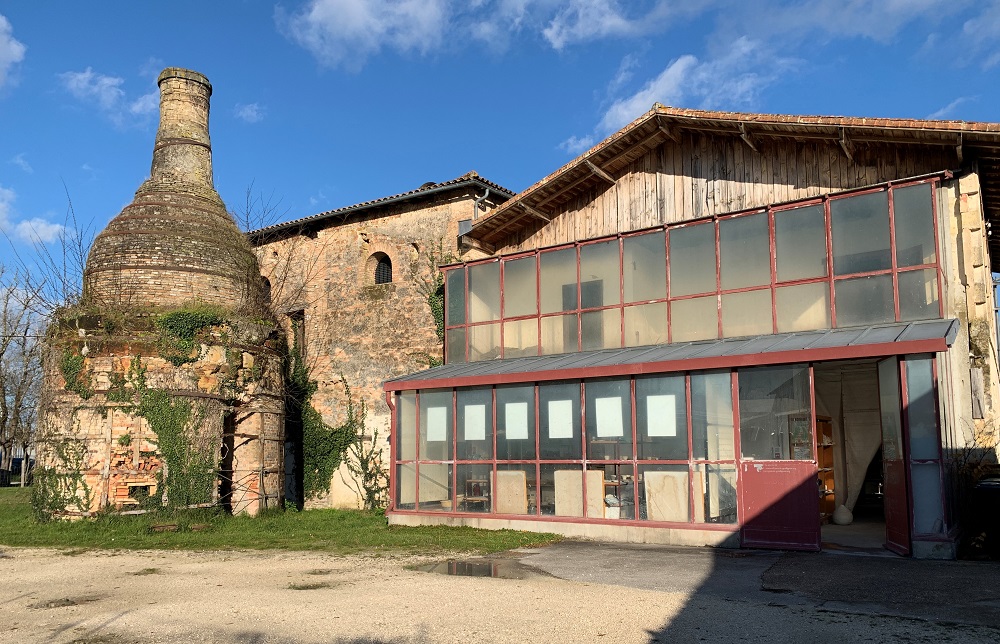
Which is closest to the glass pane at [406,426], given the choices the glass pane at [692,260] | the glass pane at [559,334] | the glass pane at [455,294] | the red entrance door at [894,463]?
the glass pane at [455,294]

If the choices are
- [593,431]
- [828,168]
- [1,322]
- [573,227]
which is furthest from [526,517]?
[1,322]

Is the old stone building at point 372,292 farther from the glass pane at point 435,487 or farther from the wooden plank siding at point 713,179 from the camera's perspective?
the glass pane at point 435,487

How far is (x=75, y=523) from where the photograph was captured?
48.6 ft

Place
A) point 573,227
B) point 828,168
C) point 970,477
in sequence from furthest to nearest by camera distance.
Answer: point 573,227 → point 828,168 → point 970,477

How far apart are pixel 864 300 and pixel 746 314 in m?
1.85

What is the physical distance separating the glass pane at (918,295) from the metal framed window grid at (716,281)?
5 centimetres

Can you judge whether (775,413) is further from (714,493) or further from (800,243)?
(800,243)

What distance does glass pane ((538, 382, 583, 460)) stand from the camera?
44.3 feet

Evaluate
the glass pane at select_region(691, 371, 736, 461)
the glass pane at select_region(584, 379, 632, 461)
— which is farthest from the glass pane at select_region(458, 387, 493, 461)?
the glass pane at select_region(691, 371, 736, 461)

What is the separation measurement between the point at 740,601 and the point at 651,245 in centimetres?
800

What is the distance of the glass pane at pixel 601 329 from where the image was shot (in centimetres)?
1467

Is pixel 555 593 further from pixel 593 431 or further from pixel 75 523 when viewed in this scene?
pixel 75 523

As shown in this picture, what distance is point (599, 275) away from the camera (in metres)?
15.1

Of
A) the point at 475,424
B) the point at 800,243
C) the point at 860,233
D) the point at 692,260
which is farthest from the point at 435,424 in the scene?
the point at 860,233
